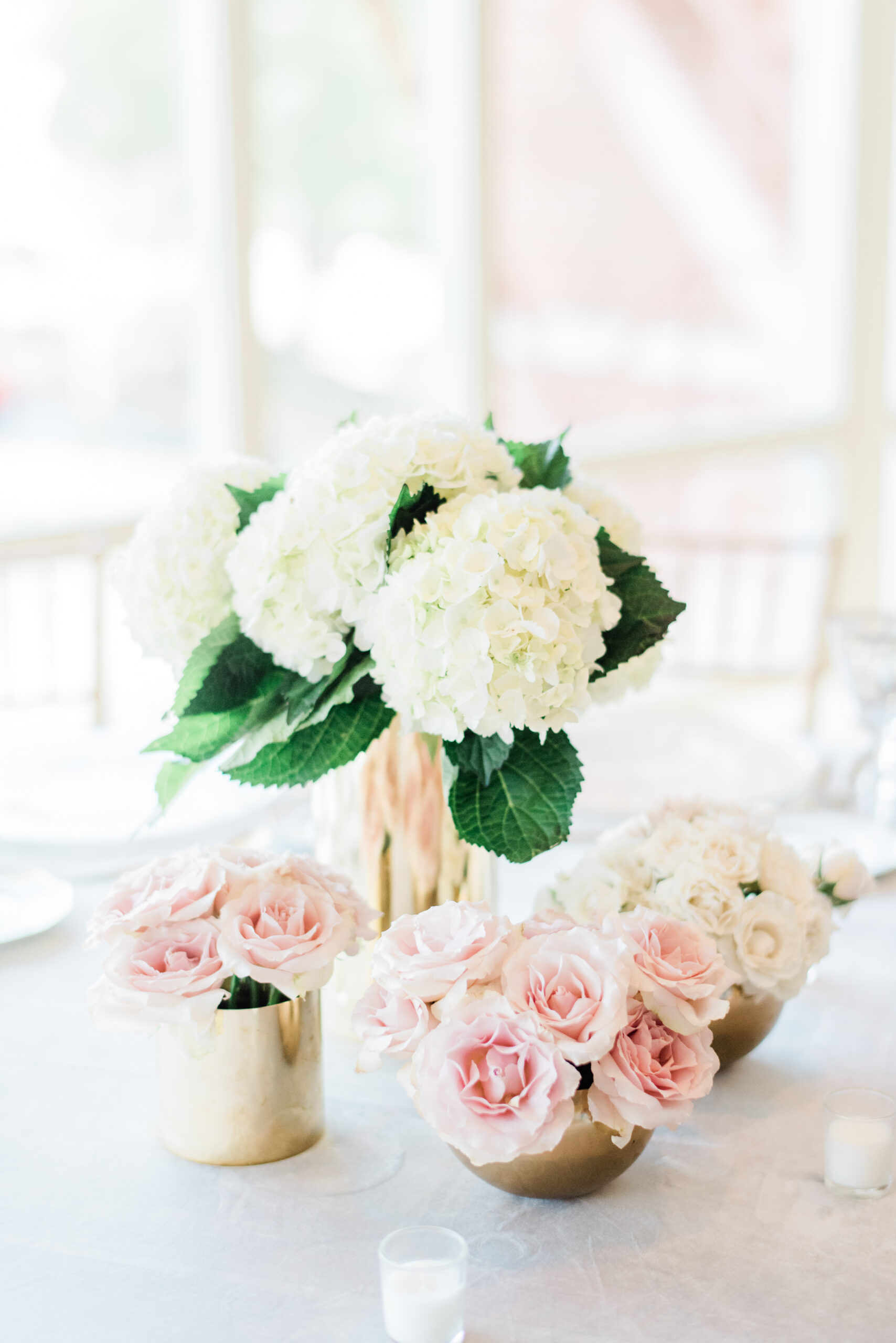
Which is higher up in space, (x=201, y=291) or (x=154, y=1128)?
(x=201, y=291)

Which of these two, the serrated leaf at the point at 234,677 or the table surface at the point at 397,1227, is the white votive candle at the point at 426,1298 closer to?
the table surface at the point at 397,1227

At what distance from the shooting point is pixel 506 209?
4.09 metres

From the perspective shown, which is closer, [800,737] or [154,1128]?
[154,1128]

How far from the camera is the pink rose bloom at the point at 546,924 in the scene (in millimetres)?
717

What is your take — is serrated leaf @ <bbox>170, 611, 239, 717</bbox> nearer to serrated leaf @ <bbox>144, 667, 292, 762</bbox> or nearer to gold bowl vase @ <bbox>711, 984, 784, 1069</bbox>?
serrated leaf @ <bbox>144, 667, 292, 762</bbox>

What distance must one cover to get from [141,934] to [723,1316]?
342 millimetres

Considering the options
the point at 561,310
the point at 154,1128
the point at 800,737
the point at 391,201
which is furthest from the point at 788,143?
the point at 154,1128

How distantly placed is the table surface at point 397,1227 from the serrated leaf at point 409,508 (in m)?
0.34

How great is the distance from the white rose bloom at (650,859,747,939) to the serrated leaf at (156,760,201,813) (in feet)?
0.96

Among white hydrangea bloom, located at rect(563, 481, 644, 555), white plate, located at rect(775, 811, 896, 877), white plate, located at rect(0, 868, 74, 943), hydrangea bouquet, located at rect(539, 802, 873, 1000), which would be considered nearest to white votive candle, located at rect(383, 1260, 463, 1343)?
hydrangea bouquet, located at rect(539, 802, 873, 1000)

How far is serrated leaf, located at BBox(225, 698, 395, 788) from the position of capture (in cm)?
81

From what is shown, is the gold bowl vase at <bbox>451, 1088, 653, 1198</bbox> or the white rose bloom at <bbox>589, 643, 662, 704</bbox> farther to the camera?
the white rose bloom at <bbox>589, 643, 662, 704</bbox>

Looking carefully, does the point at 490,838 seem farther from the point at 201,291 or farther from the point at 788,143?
the point at 788,143

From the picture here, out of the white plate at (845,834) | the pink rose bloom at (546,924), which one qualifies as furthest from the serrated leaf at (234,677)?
the white plate at (845,834)
